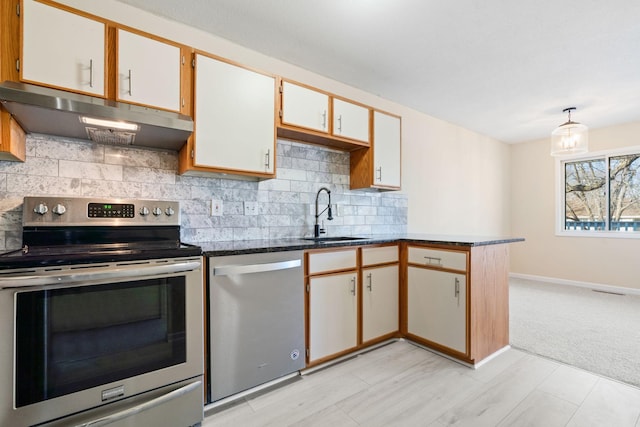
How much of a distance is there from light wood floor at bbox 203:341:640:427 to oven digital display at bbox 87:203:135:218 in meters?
1.26

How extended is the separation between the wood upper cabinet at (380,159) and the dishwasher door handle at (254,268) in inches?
49.9

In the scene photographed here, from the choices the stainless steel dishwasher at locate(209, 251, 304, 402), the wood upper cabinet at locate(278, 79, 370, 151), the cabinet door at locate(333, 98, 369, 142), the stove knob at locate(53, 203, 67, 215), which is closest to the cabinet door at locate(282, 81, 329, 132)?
the wood upper cabinet at locate(278, 79, 370, 151)

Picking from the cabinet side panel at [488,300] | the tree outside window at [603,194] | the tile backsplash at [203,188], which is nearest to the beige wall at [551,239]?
the tree outside window at [603,194]

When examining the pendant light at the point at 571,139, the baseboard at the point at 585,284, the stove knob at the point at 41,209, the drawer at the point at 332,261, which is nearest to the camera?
the stove knob at the point at 41,209

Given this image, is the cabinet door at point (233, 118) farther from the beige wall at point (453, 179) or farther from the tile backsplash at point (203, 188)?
the beige wall at point (453, 179)

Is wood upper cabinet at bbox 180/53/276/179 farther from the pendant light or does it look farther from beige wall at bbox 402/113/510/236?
the pendant light

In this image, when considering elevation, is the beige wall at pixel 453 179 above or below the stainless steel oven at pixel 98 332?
above

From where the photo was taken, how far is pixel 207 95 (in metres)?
1.95

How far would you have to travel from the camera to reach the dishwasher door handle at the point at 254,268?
1736 mm

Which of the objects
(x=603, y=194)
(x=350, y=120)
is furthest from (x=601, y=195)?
(x=350, y=120)

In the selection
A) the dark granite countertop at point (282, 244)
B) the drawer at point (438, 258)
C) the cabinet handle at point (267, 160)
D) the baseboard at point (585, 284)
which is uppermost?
the cabinet handle at point (267, 160)

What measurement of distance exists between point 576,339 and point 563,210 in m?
3.12

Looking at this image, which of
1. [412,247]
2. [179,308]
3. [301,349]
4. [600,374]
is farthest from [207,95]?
[600,374]

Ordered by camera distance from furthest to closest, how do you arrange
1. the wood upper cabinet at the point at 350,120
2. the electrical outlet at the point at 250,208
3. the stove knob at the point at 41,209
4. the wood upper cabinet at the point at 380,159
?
the wood upper cabinet at the point at 380,159, the wood upper cabinet at the point at 350,120, the electrical outlet at the point at 250,208, the stove knob at the point at 41,209
